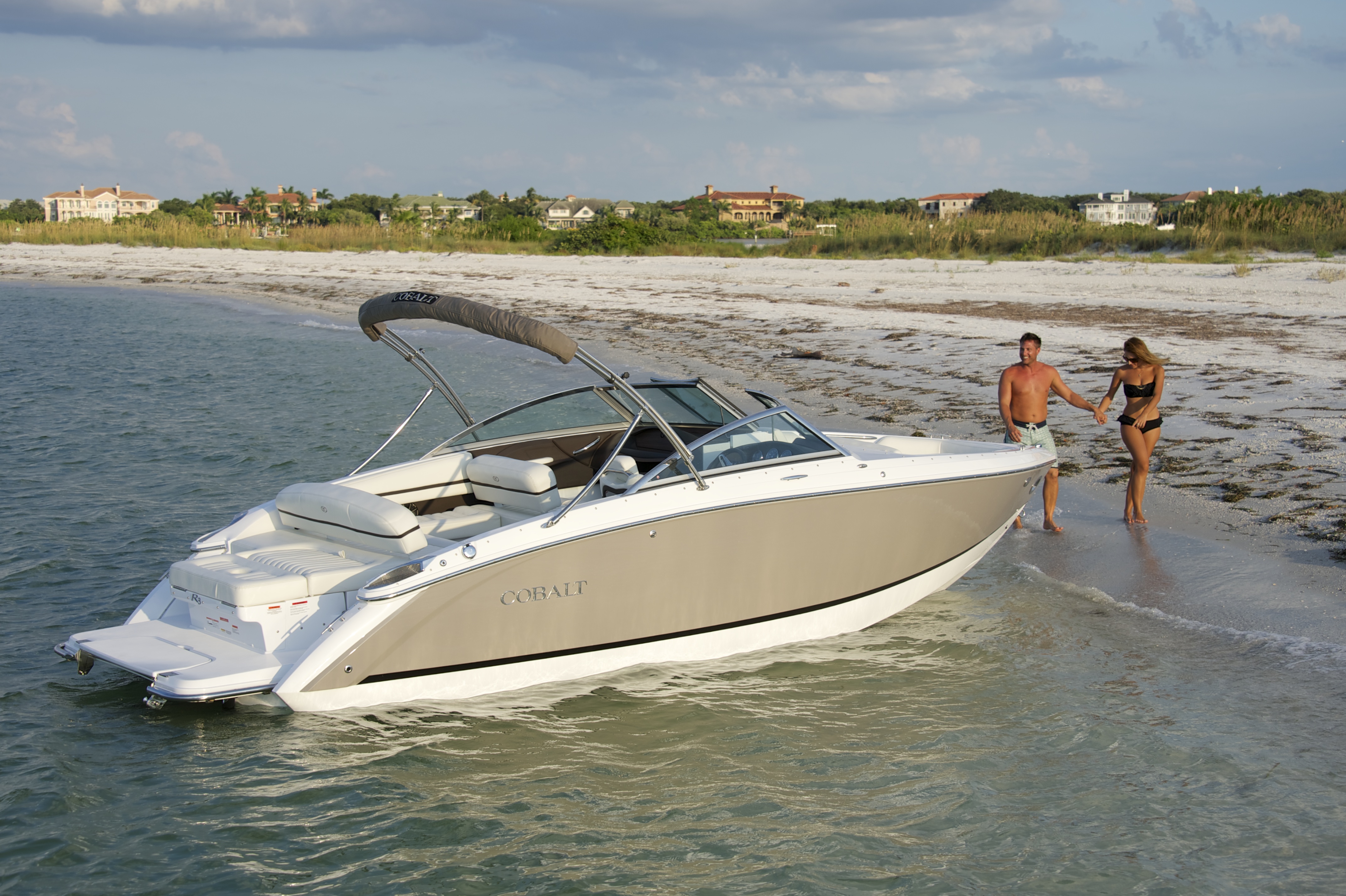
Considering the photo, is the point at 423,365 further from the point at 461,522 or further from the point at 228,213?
the point at 228,213

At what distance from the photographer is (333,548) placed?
16.5 ft

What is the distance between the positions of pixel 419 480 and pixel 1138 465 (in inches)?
195

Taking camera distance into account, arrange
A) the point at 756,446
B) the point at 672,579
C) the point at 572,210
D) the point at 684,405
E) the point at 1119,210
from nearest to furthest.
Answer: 1. the point at 672,579
2. the point at 756,446
3. the point at 684,405
4. the point at 1119,210
5. the point at 572,210

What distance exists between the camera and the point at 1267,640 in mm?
5434

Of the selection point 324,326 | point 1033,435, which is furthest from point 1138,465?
point 324,326

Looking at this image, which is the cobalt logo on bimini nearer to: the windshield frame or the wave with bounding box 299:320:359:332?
the windshield frame

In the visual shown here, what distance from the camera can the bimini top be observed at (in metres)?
4.16

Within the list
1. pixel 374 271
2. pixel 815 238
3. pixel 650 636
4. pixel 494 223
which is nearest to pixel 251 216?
pixel 494 223

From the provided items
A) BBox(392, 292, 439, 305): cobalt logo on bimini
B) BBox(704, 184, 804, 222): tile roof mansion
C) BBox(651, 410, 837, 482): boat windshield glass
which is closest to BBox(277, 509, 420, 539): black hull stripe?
BBox(392, 292, 439, 305): cobalt logo on bimini

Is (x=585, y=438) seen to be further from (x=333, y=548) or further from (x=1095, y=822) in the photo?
(x=1095, y=822)

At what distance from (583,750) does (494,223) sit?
133 feet

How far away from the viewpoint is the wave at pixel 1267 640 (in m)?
5.16

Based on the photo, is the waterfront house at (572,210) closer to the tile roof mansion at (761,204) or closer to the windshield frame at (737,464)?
the tile roof mansion at (761,204)

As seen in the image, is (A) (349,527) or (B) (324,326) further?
(B) (324,326)
